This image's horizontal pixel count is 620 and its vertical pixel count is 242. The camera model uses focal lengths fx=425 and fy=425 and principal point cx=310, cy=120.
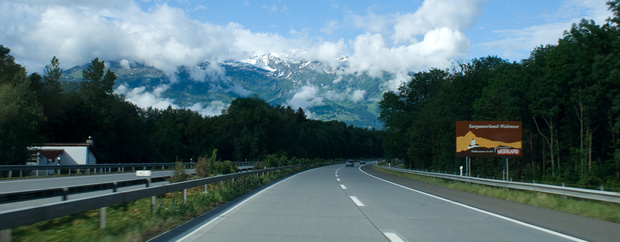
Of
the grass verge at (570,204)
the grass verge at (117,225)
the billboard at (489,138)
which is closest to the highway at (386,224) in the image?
the grass verge at (117,225)

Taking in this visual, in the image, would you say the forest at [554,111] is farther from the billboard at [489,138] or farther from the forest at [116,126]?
the forest at [116,126]

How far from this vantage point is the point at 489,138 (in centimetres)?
2638

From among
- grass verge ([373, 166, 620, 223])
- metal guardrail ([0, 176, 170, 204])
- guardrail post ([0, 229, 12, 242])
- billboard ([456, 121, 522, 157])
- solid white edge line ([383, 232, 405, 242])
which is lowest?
grass verge ([373, 166, 620, 223])

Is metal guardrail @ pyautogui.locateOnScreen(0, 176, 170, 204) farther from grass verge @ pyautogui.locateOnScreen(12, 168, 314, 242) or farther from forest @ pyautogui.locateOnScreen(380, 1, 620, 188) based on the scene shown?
forest @ pyautogui.locateOnScreen(380, 1, 620, 188)

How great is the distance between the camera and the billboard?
84.0 feet

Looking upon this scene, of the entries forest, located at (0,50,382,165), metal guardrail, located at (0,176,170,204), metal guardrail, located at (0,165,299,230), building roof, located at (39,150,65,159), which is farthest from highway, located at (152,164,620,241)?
building roof, located at (39,150,65,159)

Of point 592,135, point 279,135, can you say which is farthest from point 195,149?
point 592,135

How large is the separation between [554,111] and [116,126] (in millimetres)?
63959

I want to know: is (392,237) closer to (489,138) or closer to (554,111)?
(489,138)

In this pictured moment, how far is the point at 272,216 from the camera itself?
987 cm

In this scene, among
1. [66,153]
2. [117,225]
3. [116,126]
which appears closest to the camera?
[117,225]

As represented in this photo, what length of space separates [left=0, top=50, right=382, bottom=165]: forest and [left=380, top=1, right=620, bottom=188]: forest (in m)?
20.2

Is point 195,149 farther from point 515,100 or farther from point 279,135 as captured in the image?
point 515,100

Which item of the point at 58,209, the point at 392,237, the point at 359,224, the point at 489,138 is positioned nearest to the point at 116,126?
the point at 489,138
